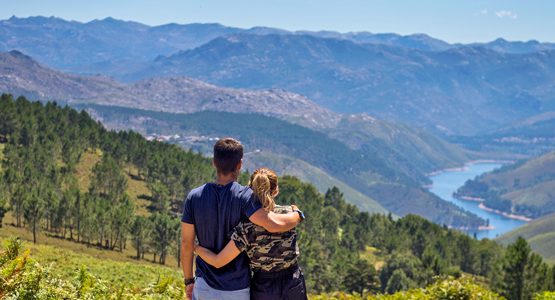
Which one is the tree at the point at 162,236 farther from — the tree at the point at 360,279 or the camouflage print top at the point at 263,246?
the camouflage print top at the point at 263,246

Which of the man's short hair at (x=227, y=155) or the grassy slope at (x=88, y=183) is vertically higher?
the man's short hair at (x=227, y=155)

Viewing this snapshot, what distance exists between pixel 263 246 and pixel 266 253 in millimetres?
181

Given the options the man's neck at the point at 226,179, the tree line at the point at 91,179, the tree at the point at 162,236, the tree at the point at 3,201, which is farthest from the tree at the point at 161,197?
the man's neck at the point at 226,179

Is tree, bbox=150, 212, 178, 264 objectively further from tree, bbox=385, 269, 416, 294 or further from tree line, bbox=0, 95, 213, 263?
tree, bbox=385, 269, 416, 294

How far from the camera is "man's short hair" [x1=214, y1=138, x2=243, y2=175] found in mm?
12133

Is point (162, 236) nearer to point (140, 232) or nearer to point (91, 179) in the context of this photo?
point (140, 232)

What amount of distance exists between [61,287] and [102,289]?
1623mm

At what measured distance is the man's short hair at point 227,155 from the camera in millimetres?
12133

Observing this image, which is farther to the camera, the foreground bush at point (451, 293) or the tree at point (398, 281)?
the tree at point (398, 281)

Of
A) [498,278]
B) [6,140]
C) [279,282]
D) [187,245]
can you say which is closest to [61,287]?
[187,245]

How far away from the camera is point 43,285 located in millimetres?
14562

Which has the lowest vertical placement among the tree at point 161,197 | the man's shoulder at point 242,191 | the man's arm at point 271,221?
the tree at point 161,197

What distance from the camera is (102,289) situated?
16609 millimetres

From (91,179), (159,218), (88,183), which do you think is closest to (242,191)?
(159,218)
